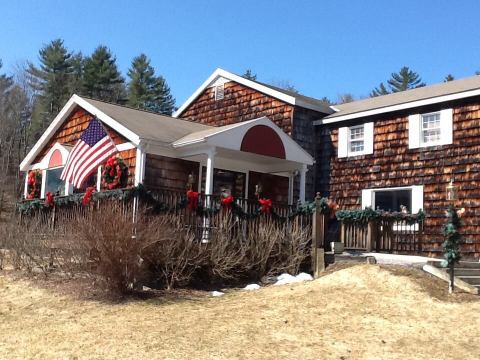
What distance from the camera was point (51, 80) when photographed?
47.9 metres

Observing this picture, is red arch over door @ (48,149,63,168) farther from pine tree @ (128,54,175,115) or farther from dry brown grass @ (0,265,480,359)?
pine tree @ (128,54,175,115)

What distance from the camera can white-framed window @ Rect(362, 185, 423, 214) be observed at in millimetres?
16047

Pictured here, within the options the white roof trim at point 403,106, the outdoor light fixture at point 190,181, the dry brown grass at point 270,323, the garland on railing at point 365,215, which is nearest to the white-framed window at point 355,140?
the white roof trim at point 403,106

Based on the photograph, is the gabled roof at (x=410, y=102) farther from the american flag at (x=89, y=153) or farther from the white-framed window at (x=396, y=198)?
the american flag at (x=89, y=153)

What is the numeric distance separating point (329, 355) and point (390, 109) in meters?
11.5

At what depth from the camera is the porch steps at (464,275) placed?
33.4ft

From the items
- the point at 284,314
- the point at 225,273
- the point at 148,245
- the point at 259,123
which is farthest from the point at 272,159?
the point at 284,314

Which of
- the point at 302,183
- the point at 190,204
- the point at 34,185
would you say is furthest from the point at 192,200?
the point at 34,185

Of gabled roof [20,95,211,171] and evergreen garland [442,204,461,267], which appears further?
gabled roof [20,95,211,171]

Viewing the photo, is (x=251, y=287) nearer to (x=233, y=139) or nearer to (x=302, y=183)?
(x=233, y=139)

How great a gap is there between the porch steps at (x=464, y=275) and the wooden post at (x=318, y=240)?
2.61 m

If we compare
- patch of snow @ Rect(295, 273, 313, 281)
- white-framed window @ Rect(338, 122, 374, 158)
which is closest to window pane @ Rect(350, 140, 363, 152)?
white-framed window @ Rect(338, 122, 374, 158)

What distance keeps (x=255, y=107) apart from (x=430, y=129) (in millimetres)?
6354

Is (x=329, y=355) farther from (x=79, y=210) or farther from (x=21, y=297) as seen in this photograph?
(x=79, y=210)
